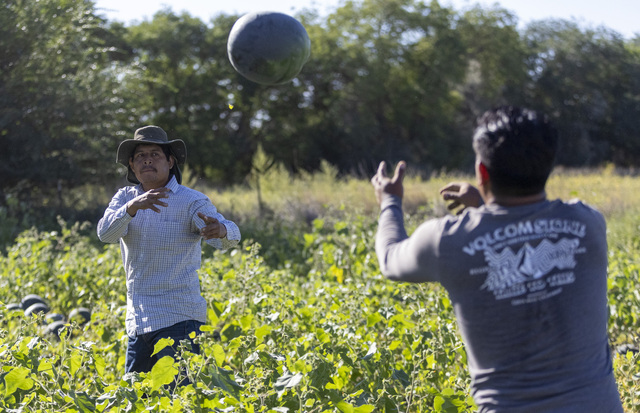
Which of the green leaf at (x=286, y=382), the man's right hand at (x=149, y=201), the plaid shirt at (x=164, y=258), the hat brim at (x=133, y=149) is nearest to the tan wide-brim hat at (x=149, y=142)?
the hat brim at (x=133, y=149)

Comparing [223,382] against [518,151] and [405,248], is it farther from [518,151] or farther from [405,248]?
[518,151]

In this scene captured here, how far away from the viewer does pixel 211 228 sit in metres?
2.99

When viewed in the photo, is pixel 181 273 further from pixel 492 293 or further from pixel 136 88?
pixel 136 88

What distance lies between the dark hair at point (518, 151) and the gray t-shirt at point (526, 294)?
0.06 metres

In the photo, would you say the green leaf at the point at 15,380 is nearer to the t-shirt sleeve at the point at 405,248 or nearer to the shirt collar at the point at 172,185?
the shirt collar at the point at 172,185

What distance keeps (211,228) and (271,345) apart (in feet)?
2.68

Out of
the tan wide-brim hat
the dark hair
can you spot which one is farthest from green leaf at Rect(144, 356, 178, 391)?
the dark hair

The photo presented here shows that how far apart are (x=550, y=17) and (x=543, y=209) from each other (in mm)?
40207

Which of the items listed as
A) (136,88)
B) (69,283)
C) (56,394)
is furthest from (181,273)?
(136,88)

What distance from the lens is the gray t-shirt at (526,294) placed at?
1765 mm

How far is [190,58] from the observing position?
26734 millimetres

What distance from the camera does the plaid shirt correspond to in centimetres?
315

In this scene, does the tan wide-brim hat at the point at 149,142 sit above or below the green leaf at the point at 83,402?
above

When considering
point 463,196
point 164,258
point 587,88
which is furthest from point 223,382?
point 587,88
